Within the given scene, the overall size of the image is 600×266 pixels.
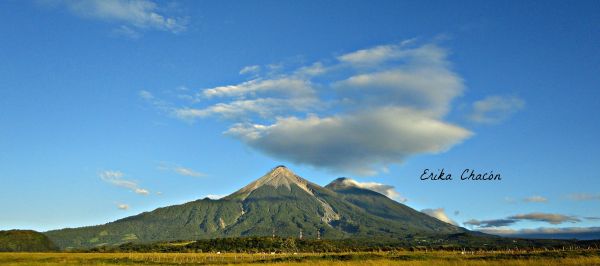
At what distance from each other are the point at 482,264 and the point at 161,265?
47504 millimetres

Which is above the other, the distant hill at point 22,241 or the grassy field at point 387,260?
the distant hill at point 22,241

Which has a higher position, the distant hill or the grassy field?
the distant hill

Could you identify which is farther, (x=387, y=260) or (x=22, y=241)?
(x=22, y=241)

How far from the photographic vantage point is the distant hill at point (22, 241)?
14425cm

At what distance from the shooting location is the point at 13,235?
5837 inches

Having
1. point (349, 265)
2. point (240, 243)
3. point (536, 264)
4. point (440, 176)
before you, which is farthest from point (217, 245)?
point (536, 264)

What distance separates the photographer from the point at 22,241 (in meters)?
150

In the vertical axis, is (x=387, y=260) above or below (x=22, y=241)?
below

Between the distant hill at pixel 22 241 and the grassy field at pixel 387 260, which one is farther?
the distant hill at pixel 22 241

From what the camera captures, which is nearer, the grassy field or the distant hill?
the grassy field

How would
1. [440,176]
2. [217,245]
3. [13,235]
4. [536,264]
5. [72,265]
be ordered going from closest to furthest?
[536,264] → [72,265] → [440,176] → [13,235] → [217,245]

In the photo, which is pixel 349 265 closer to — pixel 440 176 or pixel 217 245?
pixel 440 176

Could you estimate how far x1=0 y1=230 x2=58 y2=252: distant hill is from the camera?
473 feet

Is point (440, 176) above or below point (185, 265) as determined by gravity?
above
